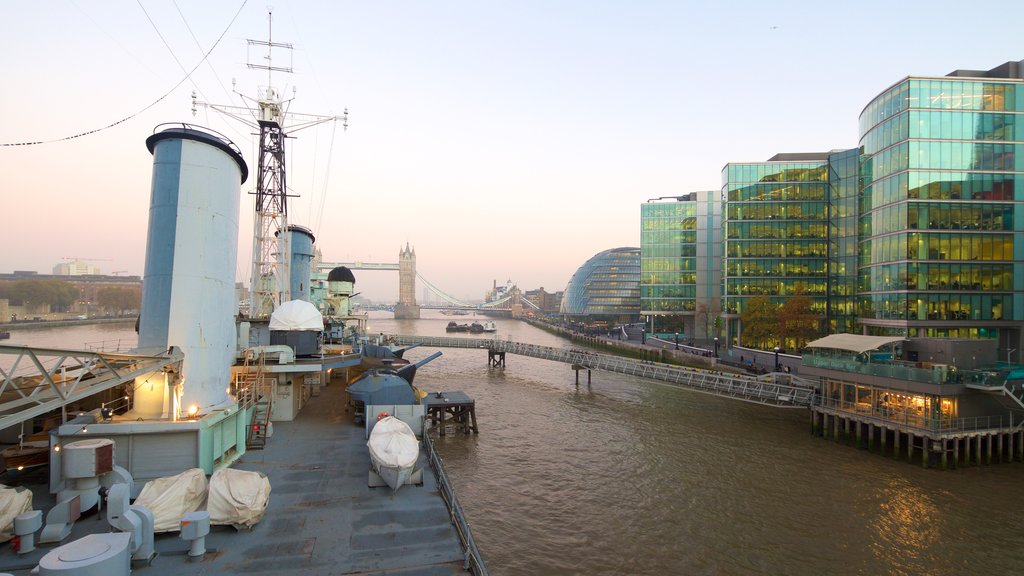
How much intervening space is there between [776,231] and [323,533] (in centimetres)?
6910

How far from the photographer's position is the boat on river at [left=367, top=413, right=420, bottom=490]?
14.0 meters

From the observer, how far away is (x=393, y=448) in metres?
14.5

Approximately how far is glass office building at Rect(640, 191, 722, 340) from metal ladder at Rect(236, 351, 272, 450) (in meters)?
70.6

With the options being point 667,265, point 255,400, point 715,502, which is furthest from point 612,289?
point 255,400

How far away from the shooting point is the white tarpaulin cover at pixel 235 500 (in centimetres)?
1129

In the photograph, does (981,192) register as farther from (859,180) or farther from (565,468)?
(565,468)

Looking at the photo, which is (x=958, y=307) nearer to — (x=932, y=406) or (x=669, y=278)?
(x=932, y=406)

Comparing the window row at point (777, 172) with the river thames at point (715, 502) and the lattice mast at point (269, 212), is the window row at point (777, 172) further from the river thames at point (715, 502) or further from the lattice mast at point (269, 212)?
the lattice mast at point (269, 212)

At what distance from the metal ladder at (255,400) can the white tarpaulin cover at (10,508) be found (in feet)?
21.4

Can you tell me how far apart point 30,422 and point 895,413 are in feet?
122

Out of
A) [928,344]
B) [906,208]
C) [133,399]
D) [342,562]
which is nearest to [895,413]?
[928,344]

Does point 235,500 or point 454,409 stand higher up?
point 235,500

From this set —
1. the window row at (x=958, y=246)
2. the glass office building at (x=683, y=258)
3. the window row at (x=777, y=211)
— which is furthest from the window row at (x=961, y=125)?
the glass office building at (x=683, y=258)

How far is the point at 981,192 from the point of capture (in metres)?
42.1
